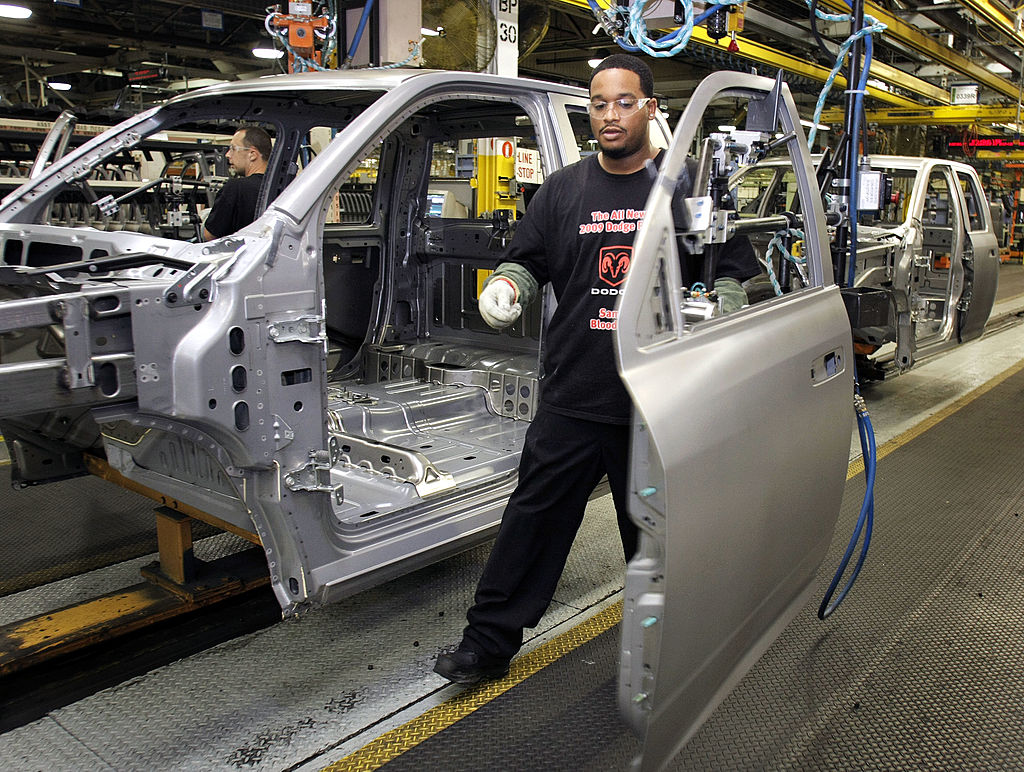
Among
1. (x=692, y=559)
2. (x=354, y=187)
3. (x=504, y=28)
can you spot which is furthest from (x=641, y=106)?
(x=354, y=187)

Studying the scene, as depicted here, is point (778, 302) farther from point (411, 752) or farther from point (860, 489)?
point (860, 489)

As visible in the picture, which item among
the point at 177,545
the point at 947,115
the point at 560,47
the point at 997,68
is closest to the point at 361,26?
the point at 177,545

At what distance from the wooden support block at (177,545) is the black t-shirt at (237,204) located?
64.6 inches

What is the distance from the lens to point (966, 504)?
458 cm

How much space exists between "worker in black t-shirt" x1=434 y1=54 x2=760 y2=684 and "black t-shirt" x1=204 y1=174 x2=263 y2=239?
7.11 ft

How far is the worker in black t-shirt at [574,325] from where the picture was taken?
236 centimetres

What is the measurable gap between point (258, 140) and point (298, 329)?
2235 millimetres

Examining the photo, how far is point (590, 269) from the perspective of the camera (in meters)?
2.43

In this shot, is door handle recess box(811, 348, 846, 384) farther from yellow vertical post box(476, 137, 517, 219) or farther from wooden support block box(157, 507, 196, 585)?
yellow vertical post box(476, 137, 517, 219)

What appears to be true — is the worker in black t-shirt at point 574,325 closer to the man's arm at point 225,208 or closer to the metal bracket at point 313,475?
the metal bracket at point 313,475

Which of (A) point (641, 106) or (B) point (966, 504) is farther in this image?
A: (B) point (966, 504)

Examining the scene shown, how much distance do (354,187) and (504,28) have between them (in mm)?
3210

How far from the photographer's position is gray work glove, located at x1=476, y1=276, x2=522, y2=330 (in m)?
2.36

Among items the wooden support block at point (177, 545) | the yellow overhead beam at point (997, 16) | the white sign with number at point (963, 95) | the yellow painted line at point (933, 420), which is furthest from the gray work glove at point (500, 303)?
the white sign with number at point (963, 95)
